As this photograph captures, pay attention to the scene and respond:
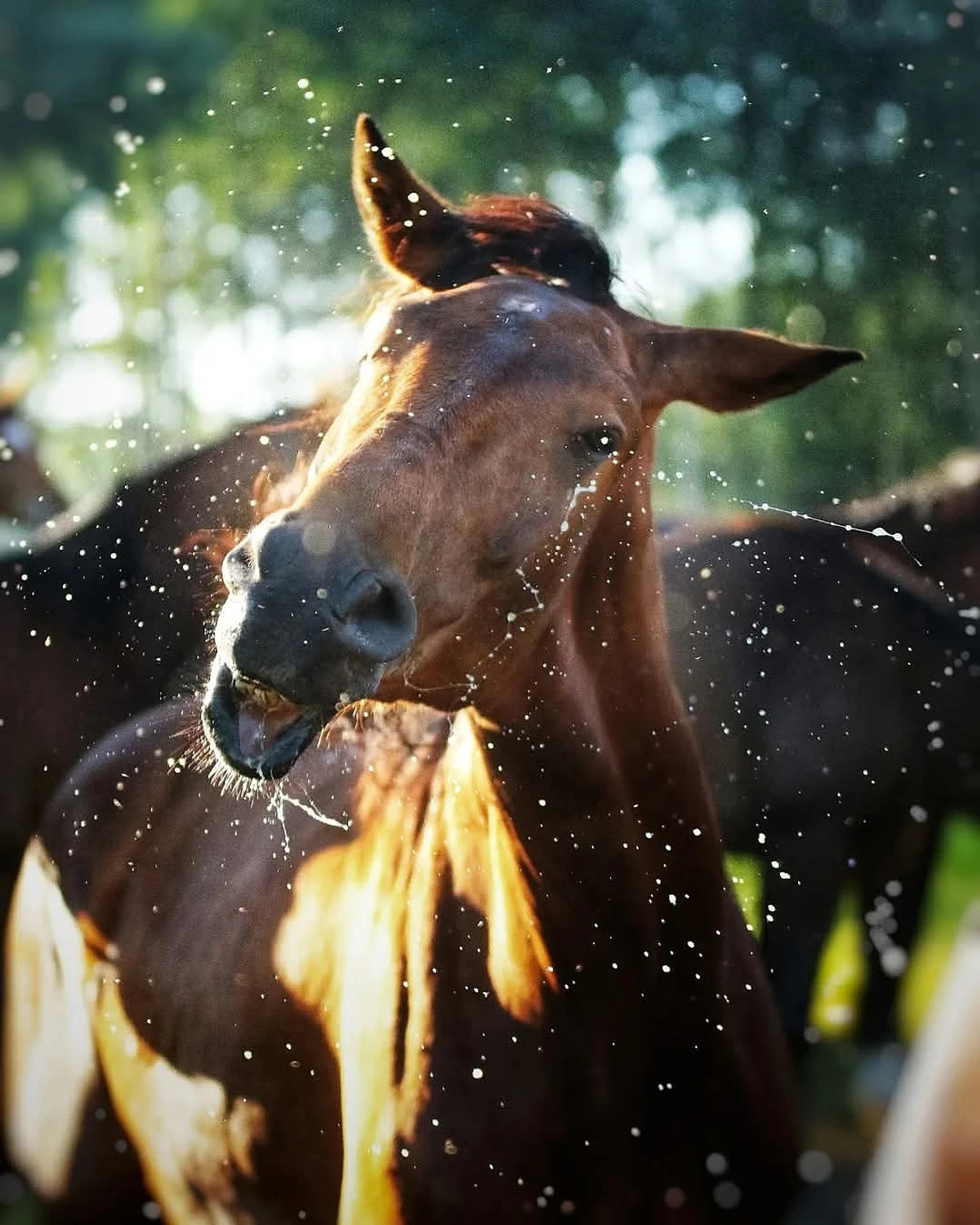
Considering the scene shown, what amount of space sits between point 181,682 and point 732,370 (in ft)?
2.40

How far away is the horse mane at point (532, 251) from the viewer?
1.21 meters

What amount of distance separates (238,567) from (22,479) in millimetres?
862

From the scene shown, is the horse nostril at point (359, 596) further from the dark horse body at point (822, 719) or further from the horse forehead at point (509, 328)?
the dark horse body at point (822, 719)

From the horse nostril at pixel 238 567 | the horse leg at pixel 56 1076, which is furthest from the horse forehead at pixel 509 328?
the horse leg at pixel 56 1076

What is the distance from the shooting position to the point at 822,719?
4.04ft

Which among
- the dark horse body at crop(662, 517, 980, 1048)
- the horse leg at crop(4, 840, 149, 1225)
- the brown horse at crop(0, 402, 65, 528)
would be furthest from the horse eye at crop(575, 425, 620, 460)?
the horse leg at crop(4, 840, 149, 1225)

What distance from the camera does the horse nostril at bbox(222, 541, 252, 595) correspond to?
1.03 m

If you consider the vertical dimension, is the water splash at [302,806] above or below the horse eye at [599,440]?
below

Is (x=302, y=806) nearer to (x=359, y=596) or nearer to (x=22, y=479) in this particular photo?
(x=359, y=596)

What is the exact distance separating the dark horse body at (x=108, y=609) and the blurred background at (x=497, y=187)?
6 cm

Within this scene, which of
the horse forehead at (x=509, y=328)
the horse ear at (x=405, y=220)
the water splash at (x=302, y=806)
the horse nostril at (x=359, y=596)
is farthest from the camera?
the water splash at (x=302, y=806)

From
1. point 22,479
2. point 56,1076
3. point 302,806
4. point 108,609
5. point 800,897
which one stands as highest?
point 22,479

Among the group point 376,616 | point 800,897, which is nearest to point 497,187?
point 376,616

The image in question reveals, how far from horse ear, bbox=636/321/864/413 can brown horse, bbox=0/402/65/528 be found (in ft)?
2.85
